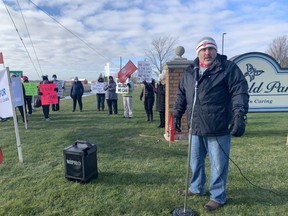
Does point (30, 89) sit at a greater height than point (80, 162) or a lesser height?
greater

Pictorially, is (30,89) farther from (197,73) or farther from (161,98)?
(197,73)

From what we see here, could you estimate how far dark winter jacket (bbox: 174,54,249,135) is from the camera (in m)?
2.77

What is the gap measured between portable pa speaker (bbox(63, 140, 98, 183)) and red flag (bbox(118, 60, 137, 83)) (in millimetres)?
6802

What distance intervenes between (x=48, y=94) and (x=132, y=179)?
7082mm

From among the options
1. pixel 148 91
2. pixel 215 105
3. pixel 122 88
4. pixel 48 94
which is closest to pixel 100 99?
pixel 122 88

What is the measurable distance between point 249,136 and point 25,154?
6019 millimetres

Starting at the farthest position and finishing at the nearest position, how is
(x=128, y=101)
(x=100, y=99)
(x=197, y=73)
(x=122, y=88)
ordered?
(x=100, y=99), (x=122, y=88), (x=128, y=101), (x=197, y=73)

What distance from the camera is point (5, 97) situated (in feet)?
15.6

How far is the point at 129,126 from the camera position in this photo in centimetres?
877

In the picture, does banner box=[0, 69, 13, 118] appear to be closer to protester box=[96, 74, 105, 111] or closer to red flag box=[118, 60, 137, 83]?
red flag box=[118, 60, 137, 83]

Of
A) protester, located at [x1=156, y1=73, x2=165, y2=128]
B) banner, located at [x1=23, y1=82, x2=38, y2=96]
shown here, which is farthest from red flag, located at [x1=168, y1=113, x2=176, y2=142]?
banner, located at [x1=23, y1=82, x2=38, y2=96]

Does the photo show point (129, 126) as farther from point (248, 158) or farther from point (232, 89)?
point (232, 89)

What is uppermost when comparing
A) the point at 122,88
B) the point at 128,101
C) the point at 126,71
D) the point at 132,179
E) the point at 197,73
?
the point at 126,71

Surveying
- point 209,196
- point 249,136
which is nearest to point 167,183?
point 209,196
